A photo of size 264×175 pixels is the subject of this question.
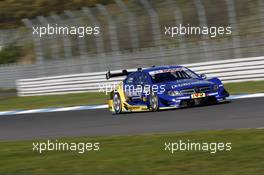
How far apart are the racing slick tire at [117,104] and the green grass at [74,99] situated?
14.0 ft

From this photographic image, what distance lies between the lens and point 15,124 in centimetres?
1614

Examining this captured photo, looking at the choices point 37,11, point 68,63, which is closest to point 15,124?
point 68,63

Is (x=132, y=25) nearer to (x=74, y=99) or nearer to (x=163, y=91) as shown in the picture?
(x=74, y=99)

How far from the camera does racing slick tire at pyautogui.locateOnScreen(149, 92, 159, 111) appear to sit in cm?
1508

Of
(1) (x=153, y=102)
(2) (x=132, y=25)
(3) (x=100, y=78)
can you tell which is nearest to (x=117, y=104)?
(1) (x=153, y=102)

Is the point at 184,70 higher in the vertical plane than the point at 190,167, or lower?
higher

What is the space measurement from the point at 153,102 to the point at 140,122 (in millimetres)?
1858

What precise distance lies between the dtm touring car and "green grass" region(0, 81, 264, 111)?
3.73 m

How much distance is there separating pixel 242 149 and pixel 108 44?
18.0 metres

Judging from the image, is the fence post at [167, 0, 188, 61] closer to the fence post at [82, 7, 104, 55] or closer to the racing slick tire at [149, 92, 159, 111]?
the fence post at [82, 7, 104, 55]

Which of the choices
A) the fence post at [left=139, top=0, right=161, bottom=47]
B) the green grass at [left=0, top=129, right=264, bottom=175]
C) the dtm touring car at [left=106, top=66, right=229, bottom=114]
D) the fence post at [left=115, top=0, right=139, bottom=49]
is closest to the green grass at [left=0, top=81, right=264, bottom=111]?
the fence post at [left=115, top=0, right=139, bottom=49]

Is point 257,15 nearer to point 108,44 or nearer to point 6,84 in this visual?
point 108,44

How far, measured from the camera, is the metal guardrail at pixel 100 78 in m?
21.0

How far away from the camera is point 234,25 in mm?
21203
